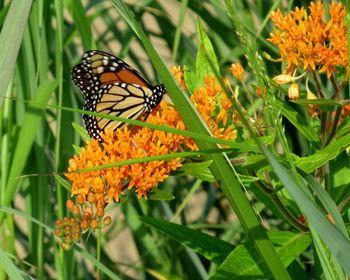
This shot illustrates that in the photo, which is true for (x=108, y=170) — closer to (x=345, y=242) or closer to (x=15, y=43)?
(x=15, y=43)

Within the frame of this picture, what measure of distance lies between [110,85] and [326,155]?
0.62 metres

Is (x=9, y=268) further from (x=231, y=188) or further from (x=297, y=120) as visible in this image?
(x=297, y=120)

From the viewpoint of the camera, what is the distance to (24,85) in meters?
1.87

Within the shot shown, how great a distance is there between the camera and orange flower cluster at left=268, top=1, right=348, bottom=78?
4.69 feet

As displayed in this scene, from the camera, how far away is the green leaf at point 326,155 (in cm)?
134

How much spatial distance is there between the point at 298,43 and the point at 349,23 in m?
0.36

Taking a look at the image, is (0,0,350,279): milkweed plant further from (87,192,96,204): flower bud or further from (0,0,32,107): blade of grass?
(0,0,32,107): blade of grass

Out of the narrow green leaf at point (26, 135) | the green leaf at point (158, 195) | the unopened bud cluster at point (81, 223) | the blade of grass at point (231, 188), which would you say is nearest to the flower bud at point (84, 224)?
the unopened bud cluster at point (81, 223)

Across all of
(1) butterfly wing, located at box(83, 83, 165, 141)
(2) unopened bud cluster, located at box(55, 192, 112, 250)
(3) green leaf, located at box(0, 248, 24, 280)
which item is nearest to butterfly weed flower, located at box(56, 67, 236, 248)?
(2) unopened bud cluster, located at box(55, 192, 112, 250)

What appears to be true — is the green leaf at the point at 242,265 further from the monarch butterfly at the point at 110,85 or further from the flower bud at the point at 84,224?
the monarch butterfly at the point at 110,85

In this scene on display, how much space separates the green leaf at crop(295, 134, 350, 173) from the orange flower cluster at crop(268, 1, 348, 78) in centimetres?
16

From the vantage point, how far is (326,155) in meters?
1.37

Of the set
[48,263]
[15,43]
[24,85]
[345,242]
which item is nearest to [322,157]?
[345,242]

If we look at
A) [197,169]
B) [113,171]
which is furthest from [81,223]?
[197,169]
